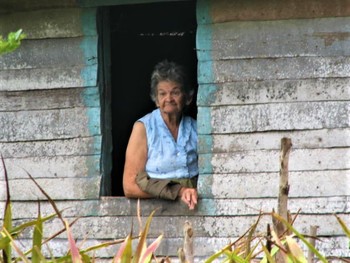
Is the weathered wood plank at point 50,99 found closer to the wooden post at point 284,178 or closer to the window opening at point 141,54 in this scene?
the window opening at point 141,54

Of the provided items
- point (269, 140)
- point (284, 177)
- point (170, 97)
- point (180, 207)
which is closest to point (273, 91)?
point (269, 140)

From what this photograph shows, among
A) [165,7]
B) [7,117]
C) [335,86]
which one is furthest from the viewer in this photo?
[165,7]

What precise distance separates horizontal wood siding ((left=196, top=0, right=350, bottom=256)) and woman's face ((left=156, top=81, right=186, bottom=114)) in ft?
1.30

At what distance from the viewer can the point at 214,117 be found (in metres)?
7.70

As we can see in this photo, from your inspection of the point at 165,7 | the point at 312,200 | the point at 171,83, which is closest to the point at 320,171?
the point at 312,200

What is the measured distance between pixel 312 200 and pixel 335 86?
72 centimetres

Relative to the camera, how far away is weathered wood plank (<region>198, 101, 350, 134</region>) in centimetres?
754

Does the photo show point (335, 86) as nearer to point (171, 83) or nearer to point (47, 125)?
point (171, 83)

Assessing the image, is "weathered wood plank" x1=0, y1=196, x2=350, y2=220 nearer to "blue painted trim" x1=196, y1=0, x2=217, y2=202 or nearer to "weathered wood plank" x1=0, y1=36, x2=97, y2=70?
"blue painted trim" x1=196, y1=0, x2=217, y2=202

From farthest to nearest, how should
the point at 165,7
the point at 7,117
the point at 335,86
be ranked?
→ the point at 165,7 < the point at 7,117 < the point at 335,86

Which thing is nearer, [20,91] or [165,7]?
[20,91]

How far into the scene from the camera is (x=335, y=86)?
7.52m

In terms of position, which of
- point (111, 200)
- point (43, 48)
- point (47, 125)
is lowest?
point (111, 200)

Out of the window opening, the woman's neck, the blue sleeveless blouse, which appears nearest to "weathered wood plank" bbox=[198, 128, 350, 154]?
the blue sleeveless blouse
